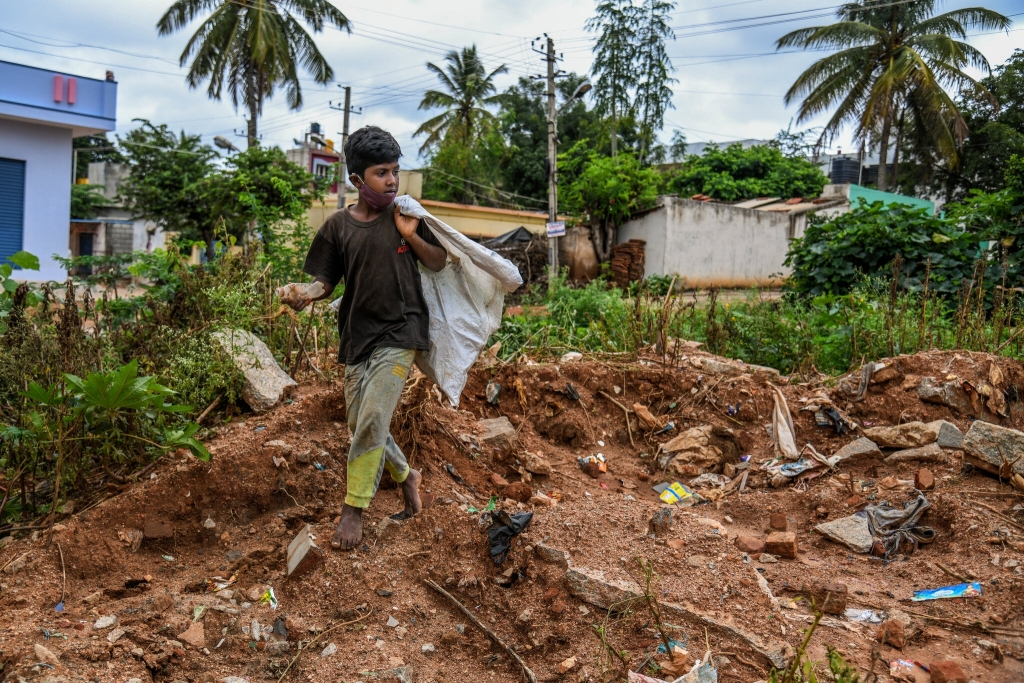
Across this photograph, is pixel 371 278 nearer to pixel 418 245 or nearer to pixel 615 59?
pixel 418 245

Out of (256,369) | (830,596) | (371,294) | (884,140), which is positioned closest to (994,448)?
(830,596)

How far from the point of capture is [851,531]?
358cm

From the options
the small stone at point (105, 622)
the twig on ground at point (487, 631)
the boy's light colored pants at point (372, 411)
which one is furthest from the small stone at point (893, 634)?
the small stone at point (105, 622)

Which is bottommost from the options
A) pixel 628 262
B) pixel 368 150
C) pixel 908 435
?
pixel 908 435

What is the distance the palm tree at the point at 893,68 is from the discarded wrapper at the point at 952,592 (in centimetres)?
2133

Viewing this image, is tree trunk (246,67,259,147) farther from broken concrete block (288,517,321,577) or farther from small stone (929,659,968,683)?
small stone (929,659,968,683)

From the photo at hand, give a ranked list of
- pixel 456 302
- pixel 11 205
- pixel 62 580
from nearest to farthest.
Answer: pixel 62 580 < pixel 456 302 < pixel 11 205

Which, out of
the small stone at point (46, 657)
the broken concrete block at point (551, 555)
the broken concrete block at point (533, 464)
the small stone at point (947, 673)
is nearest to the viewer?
the small stone at point (46, 657)

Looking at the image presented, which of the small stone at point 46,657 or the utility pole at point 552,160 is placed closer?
the small stone at point 46,657

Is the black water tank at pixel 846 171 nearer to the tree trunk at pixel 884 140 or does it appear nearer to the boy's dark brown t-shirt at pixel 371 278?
the tree trunk at pixel 884 140

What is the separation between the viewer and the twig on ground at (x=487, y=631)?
7.97 feet

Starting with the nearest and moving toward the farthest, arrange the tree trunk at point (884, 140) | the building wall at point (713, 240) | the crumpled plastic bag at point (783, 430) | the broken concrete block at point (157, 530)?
the broken concrete block at point (157, 530) → the crumpled plastic bag at point (783, 430) → the building wall at point (713, 240) → the tree trunk at point (884, 140)

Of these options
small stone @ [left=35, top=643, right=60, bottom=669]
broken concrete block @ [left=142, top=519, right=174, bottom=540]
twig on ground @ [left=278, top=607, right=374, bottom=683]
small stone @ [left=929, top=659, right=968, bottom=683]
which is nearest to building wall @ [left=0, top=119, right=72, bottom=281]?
broken concrete block @ [left=142, top=519, right=174, bottom=540]

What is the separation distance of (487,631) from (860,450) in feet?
8.87
